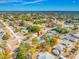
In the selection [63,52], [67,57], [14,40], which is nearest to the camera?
[67,57]

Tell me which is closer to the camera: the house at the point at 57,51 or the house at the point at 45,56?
the house at the point at 45,56

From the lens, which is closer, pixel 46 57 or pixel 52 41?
pixel 46 57

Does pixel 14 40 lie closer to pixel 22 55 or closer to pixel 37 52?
pixel 37 52

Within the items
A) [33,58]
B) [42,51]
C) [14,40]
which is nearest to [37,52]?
[42,51]

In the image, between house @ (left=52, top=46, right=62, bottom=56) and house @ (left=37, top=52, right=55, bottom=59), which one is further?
house @ (left=52, top=46, right=62, bottom=56)

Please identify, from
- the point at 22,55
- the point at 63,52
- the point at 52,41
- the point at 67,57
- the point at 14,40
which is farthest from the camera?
the point at 14,40

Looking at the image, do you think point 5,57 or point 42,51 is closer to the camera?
point 5,57

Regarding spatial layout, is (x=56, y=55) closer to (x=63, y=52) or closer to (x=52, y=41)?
(x=63, y=52)

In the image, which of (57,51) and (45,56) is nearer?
(45,56)

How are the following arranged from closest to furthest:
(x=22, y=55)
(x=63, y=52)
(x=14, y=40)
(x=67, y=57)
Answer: (x=22, y=55), (x=67, y=57), (x=63, y=52), (x=14, y=40)

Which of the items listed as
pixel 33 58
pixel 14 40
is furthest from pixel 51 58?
pixel 14 40
